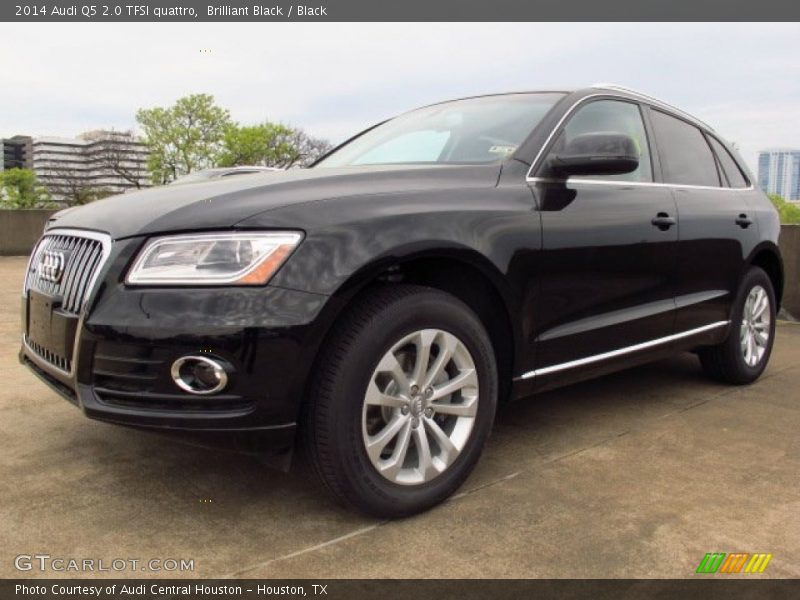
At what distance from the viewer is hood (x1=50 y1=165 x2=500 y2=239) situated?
2.29m

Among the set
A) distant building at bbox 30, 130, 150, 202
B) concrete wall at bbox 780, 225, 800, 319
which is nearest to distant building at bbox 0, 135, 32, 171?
distant building at bbox 30, 130, 150, 202

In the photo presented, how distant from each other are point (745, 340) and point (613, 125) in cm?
177

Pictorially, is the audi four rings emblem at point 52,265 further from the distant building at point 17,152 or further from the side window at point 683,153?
the distant building at point 17,152

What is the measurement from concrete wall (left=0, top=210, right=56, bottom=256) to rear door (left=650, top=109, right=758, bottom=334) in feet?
40.8

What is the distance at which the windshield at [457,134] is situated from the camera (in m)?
3.19

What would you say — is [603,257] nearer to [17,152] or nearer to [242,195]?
[242,195]

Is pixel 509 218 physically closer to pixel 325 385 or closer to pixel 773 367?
pixel 325 385

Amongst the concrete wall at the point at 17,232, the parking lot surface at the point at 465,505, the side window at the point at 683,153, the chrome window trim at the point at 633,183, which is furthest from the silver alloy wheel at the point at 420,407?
the concrete wall at the point at 17,232

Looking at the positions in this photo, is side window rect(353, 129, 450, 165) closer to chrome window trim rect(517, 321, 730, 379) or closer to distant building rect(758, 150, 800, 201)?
chrome window trim rect(517, 321, 730, 379)

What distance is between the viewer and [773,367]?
202 inches

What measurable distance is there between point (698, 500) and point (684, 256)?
4.69 feet
